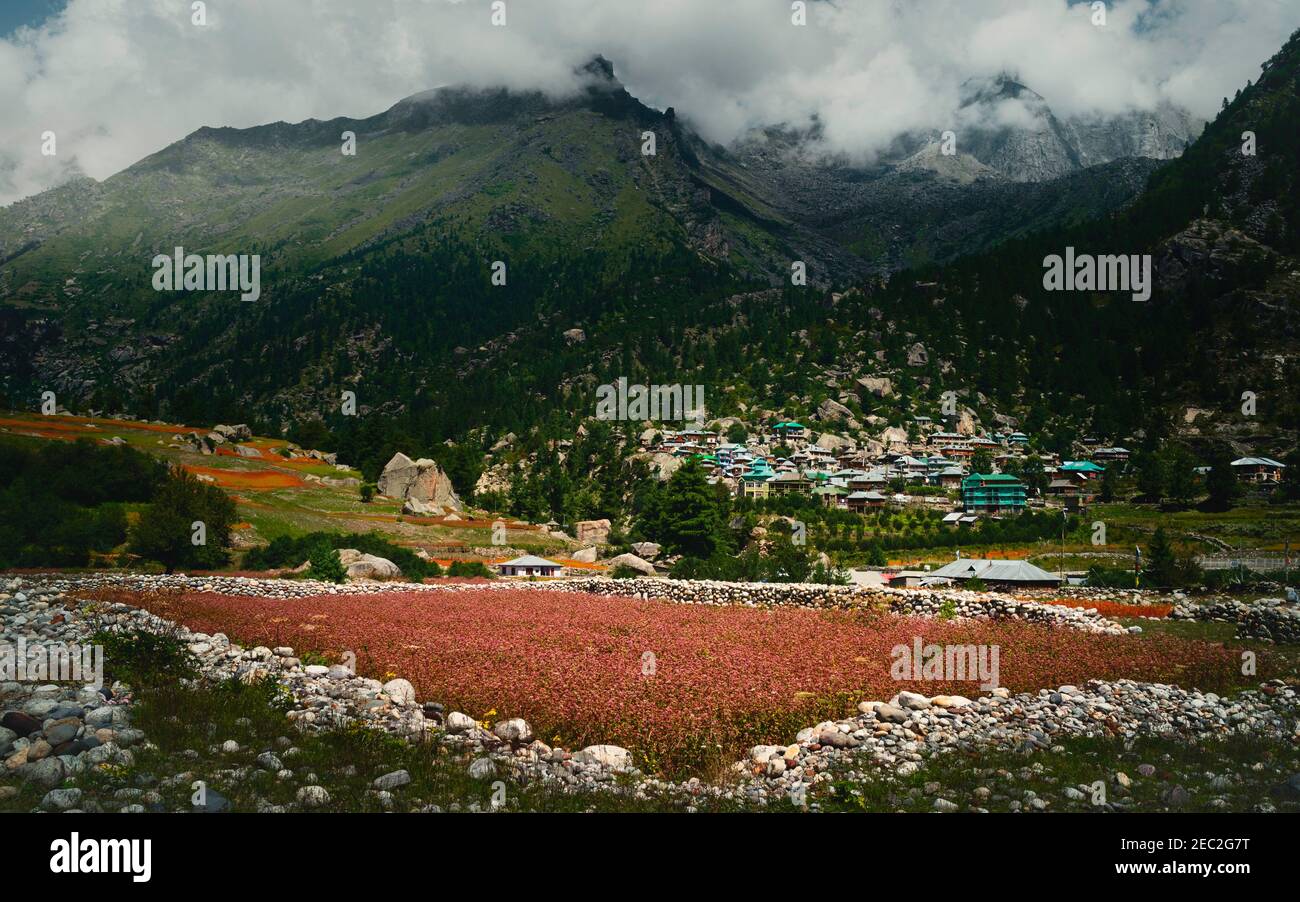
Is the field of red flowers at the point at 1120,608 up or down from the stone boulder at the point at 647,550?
up

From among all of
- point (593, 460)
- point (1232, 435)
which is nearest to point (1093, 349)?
point (1232, 435)

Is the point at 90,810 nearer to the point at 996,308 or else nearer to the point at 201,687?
the point at 201,687

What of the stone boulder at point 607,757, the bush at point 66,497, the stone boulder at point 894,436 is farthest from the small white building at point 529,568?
the stone boulder at point 894,436

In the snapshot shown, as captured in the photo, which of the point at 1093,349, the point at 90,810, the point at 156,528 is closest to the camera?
the point at 90,810

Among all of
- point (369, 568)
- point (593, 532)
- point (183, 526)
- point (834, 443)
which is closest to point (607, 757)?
point (369, 568)

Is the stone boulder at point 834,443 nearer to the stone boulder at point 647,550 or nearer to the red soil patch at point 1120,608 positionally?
the stone boulder at point 647,550

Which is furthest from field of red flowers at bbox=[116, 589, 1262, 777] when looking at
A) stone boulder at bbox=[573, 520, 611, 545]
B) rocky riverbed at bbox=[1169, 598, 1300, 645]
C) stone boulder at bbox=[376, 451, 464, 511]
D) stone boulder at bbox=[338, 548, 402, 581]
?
stone boulder at bbox=[376, 451, 464, 511]
